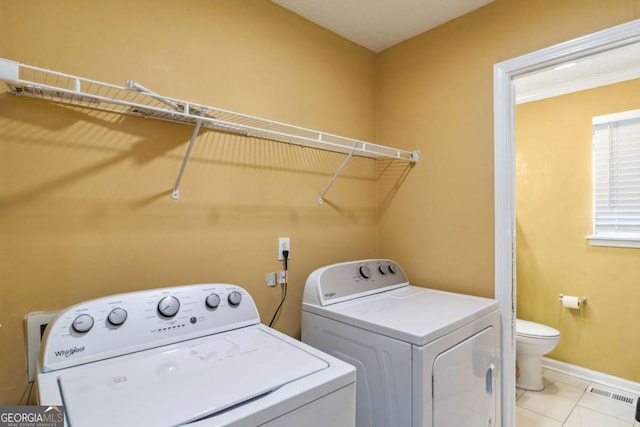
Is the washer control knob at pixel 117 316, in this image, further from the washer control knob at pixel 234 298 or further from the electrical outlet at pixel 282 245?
the electrical outlet at pixel 282 245

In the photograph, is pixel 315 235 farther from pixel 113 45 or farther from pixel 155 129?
pixel 113 45

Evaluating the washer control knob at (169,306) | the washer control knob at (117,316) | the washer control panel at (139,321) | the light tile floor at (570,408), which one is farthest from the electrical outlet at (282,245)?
the light tile floor at (570,408)

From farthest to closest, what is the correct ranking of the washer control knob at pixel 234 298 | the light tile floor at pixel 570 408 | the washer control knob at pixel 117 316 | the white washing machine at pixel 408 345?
the light tile floor at pixel 570 408, the washer control knob at pixel 234 298, the white washing machine at pixel 408 345, the washer control knob at pixel 117 316

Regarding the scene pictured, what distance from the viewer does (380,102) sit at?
7.56ft

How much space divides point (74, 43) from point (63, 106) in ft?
0.77

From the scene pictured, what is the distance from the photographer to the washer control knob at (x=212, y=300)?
1241 millimetres

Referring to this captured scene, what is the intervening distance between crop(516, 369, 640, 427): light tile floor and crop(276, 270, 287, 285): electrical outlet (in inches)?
71.4

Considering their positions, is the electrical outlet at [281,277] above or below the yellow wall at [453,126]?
below

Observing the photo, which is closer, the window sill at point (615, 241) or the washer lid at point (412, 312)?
the washer lid at point (412, 312)

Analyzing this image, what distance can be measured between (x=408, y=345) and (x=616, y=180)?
2.60 meters

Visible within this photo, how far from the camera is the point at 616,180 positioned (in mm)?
2598

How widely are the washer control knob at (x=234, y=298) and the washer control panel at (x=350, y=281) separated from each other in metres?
0.41

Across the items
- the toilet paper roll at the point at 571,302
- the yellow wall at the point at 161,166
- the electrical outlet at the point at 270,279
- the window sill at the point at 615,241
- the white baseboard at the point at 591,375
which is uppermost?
the yellow wall at the point at 161,166

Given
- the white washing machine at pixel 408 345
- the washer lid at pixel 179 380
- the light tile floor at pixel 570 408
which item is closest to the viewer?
the washer lid at pixel 179 380
